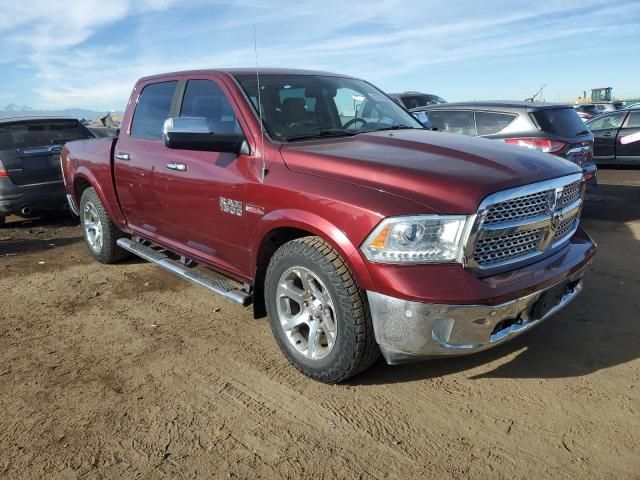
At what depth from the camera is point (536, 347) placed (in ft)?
11.8

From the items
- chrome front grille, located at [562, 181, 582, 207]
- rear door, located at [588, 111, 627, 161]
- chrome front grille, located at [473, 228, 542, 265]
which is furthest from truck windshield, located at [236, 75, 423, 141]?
rear door, located at [588, 111, 627, 161]

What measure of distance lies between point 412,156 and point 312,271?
89cm

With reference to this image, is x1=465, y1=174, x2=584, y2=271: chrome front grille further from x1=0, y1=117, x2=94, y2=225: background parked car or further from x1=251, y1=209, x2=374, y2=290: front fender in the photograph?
x1=0, y1=117, x2=94, y2=225: background parked car

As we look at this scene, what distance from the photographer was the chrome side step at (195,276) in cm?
363

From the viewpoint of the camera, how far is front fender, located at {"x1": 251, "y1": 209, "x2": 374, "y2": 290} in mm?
2750

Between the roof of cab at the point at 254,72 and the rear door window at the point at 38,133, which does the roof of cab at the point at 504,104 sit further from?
the rear door window at the point at 38,133

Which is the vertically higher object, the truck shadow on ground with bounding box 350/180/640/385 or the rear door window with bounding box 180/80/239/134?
the rear door window with bounding box 180/80/239/134

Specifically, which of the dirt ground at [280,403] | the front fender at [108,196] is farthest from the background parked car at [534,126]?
the front fender at [108,196]

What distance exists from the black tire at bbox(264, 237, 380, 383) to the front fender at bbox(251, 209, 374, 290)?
0.22 feet

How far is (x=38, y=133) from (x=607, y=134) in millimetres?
11860

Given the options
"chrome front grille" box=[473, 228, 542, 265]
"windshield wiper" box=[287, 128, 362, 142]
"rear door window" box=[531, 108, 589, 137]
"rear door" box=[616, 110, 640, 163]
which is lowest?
"rear door" box=[616, 110, 640, 163]

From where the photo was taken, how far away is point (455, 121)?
788 cm

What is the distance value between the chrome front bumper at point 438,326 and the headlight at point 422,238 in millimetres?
227

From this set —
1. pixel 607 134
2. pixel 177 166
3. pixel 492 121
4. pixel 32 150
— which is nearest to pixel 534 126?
pixel 492 121
